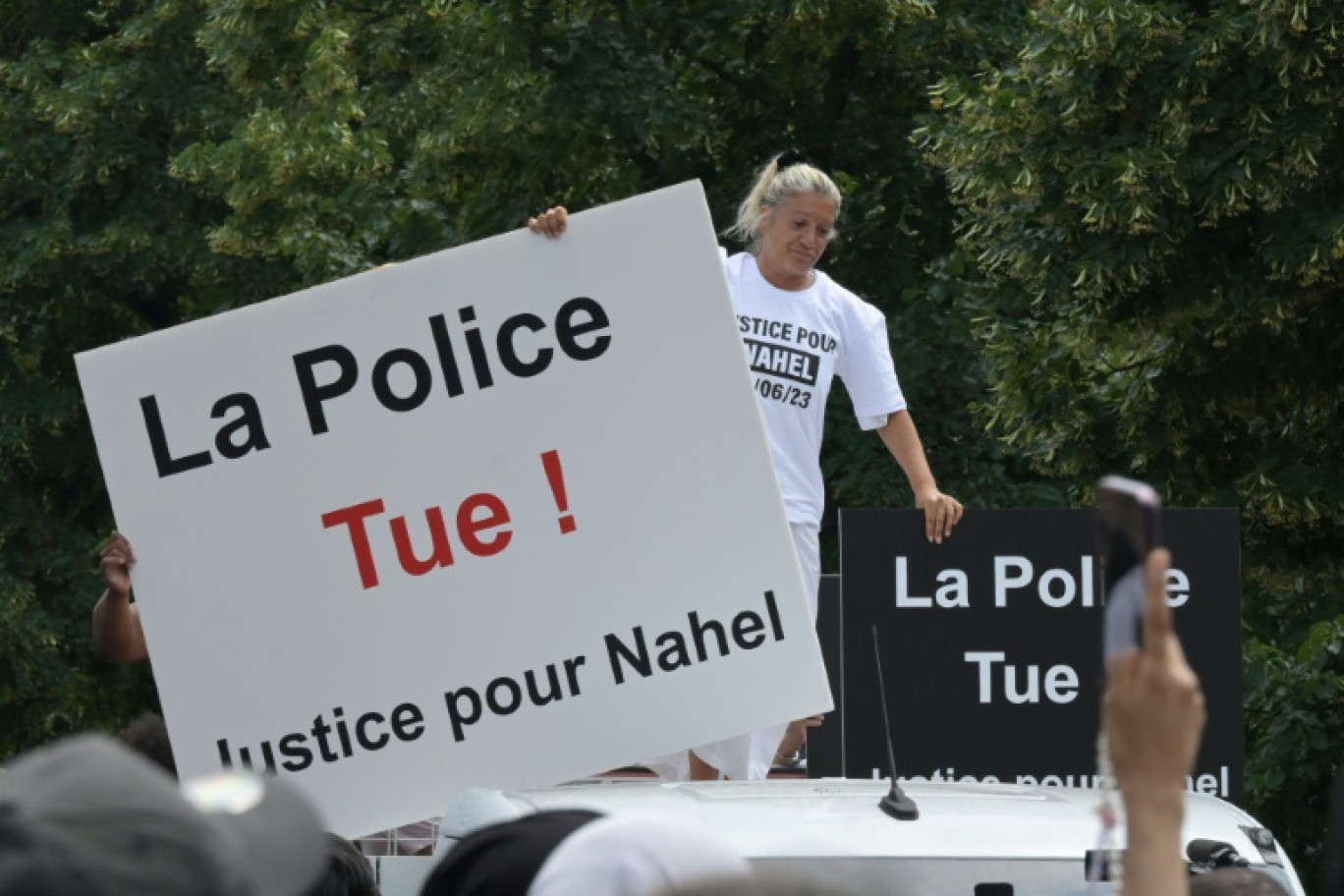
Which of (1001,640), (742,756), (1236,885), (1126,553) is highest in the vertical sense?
(1126,553)

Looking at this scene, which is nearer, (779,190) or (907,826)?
(907,826)

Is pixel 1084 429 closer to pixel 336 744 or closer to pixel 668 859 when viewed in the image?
pixel 336 744

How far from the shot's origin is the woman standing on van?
6699 mm

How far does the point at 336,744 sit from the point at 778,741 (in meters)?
1.60

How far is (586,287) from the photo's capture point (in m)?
5.69

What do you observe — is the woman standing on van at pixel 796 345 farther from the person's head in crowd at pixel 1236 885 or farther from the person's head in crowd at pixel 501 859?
the person's head in crowd at pixel 501 859

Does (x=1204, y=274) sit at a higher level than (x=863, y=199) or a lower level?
lower

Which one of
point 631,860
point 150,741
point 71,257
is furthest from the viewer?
point 71,257

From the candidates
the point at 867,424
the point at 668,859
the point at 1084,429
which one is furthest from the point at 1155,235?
the point at 668,859

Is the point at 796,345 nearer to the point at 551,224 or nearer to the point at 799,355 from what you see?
the point at 799,355

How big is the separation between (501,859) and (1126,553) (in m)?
0.83

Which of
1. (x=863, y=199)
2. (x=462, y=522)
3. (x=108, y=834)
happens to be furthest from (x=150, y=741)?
(x=863, y=199)

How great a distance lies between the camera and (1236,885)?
2.96m

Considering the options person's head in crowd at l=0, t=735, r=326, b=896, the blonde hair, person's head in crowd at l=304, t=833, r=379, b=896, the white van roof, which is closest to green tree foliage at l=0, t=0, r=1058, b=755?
the blonde hair
